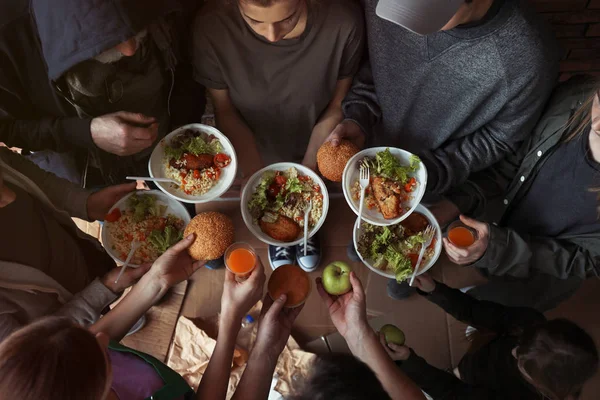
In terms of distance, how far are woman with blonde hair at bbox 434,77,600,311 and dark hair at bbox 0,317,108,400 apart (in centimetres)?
137

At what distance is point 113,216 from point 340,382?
4.19 feet

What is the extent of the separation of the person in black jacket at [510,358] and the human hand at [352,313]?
315 mm

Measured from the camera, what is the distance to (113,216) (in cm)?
188

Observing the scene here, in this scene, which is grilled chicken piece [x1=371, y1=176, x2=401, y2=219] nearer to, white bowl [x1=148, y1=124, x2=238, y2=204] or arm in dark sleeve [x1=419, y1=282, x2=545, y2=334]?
arm in dark sleeve [x1=419, y1=282, x2=545, y2=334]

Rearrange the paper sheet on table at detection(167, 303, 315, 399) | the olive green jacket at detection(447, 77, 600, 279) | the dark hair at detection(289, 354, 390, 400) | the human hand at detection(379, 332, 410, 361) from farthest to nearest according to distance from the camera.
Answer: the paper sheet on table at detection(167, 303, 315, 399), the human hand at detection(379, 332, 410, 361), the olive green jacket at detection(447, 77, 600, 279), the dark hair at detection(289, 354, 390, 400)

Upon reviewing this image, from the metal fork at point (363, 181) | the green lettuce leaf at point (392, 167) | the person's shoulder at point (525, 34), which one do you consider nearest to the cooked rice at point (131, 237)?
the metal fork at point (363, 181)

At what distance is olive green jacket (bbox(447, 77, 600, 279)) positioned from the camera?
147 centimetres

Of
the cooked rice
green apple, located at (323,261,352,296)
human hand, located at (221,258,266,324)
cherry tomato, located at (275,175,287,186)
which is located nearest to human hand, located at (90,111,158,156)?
the cooked rice

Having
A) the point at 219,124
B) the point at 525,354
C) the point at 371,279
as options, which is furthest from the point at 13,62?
the point at 525,354

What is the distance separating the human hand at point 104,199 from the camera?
1.87m

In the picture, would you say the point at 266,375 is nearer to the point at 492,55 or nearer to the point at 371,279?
the point at 371,279

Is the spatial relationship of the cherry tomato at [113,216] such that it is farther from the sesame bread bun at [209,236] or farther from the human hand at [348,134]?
A: the human hand at [348,134]

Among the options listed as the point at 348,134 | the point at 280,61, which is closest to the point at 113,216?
the point at 280,61

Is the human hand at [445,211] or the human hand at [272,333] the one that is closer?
the human hand at [272,333]
